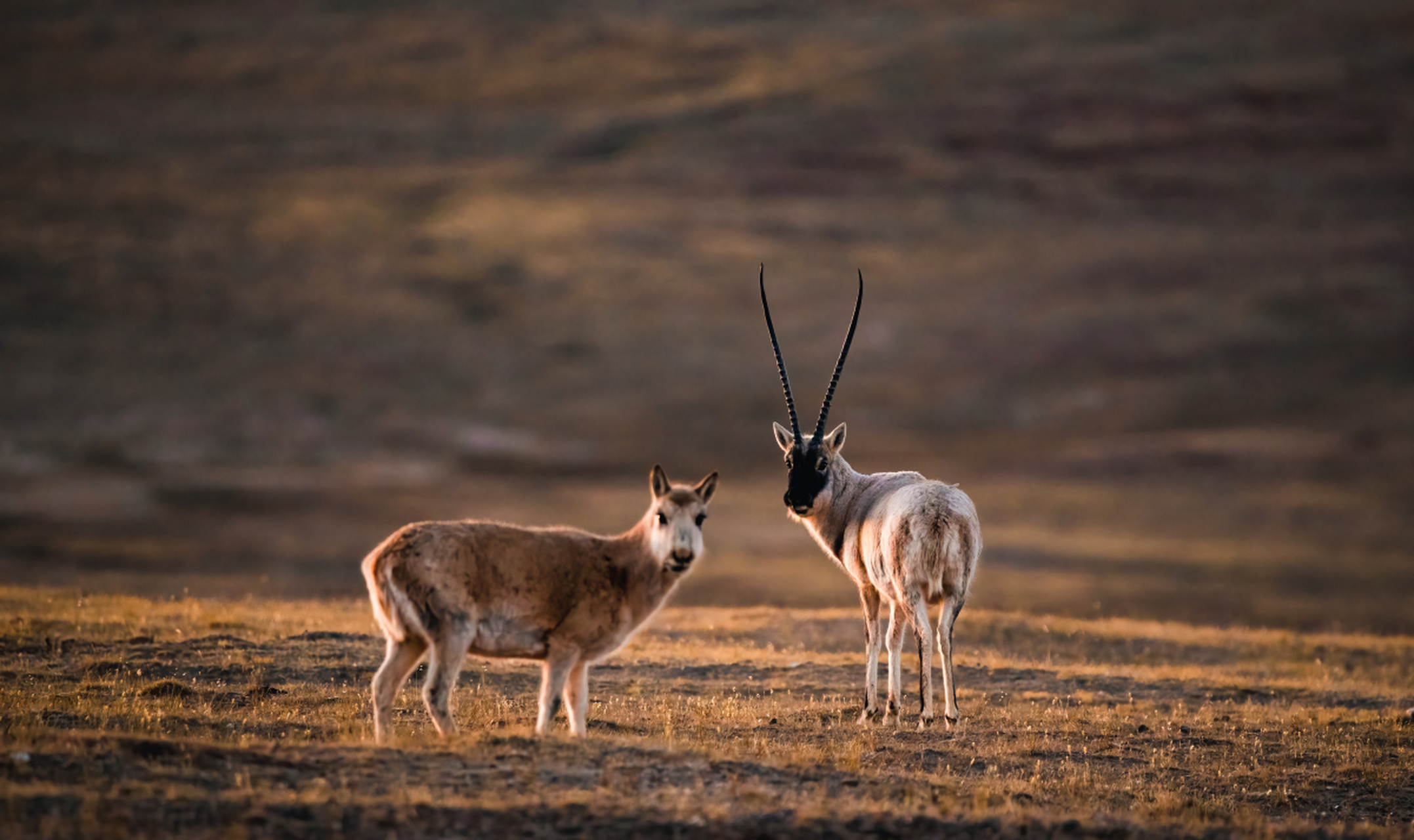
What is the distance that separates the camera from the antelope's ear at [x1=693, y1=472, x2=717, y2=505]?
40.9ft

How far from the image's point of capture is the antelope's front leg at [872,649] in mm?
16109

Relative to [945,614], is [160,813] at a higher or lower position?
lower

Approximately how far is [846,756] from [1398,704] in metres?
12.2

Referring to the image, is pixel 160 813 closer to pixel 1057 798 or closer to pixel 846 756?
pixel 846 756

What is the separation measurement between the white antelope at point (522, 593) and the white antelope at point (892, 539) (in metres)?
3.82

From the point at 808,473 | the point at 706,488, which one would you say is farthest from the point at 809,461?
the point at 706,488

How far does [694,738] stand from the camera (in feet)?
46.6

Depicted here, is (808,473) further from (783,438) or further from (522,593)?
(522,593)

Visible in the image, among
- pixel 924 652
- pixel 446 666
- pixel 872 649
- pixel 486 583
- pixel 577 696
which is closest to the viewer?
pixel 446 666

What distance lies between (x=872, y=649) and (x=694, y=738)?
10.9 feet

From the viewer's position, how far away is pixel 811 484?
17.2 metres

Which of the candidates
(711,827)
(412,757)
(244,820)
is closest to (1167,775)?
(711,827)

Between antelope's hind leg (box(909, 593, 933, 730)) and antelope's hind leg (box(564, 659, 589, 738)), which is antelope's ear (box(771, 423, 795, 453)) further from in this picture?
antelope's hind leg (box(564, 659, 589, 738))

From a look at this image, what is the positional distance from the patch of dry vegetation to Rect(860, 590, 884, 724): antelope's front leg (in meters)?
0.38
